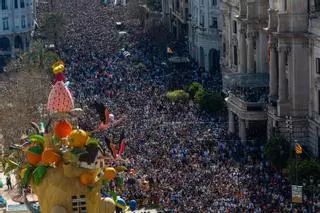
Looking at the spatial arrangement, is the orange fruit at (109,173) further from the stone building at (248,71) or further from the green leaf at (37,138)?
the stone building at (248,71)

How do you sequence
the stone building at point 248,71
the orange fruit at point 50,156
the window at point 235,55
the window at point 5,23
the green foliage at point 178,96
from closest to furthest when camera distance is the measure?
the orange fruit at point 50,156
the stone building at point 248,71
the green foliage at point 178,96
the window at point 235,55
the window at point 5,23

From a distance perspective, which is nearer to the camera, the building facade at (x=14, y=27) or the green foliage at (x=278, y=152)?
the green foliage at (x=278, y=152)

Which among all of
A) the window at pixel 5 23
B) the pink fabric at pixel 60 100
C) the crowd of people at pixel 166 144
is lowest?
the crowd of people at pixel 166 144

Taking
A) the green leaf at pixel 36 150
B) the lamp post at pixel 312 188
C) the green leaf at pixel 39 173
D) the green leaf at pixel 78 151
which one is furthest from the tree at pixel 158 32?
the green leaf at pixel 78 151

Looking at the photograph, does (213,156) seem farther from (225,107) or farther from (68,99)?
(68,99)

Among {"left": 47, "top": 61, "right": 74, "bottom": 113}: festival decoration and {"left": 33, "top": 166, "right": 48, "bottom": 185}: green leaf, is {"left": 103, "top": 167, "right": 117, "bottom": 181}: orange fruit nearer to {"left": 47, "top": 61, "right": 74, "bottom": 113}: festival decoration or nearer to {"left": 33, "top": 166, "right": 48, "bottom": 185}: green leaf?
{"left": 33, "top": 166, "right": 48, "bottom": 185}: green leaf

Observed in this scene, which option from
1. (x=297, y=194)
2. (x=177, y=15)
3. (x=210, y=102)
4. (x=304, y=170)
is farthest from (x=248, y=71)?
(x=177, y=15)

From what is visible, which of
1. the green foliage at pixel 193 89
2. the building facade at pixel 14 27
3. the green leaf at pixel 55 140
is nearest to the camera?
the green leaf at pixel 55 140

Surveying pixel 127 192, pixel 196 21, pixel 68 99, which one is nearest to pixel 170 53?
pixel 196 21
